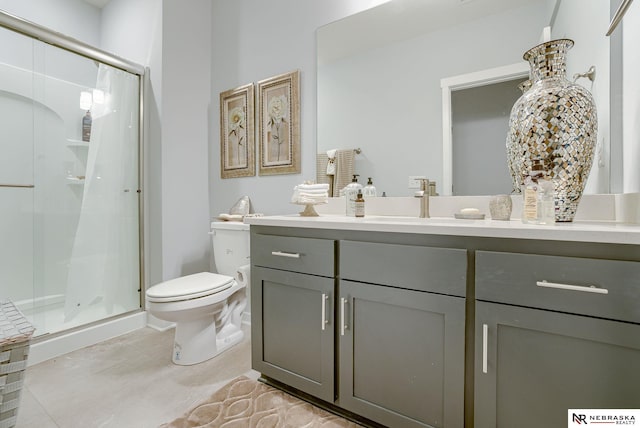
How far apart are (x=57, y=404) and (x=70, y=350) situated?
60 centimetres

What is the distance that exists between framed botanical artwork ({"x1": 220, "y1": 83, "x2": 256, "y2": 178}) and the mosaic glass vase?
1776 mm

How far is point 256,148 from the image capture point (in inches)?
90.9

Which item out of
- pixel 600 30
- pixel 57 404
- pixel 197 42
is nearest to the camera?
A: pixel 600 30

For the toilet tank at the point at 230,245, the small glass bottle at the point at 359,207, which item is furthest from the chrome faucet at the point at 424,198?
the toilet tank at the point at 230,245

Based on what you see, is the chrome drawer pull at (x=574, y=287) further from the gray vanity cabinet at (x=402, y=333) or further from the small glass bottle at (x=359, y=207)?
the small glass bottle at (x=359, y=207)

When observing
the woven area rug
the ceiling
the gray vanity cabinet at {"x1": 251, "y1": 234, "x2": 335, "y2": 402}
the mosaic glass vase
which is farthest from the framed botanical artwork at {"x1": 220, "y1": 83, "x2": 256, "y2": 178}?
the mosaic glass vase

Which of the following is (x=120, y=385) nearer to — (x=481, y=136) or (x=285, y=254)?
(x=285, y=254)

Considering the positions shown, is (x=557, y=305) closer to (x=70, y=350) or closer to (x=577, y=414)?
(x=577, y=414)

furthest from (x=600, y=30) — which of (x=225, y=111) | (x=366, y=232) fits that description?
(x=225, y=111)

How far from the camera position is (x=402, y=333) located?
1095mm

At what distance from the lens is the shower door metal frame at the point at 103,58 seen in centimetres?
176

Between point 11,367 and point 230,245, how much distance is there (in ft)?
3.86

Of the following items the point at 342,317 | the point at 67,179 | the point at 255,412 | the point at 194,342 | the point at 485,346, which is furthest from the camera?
the point at 67,179

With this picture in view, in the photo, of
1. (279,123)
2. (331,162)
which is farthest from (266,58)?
(331,162)
